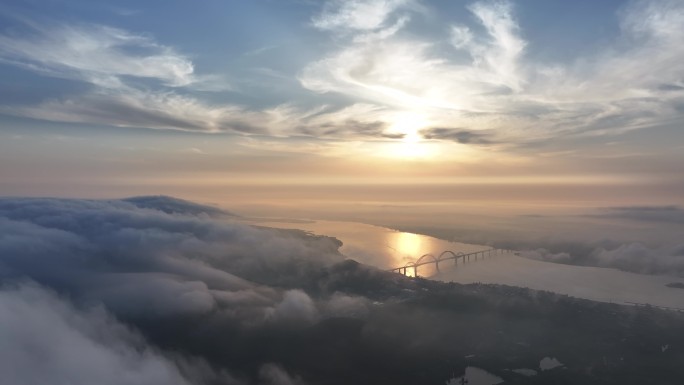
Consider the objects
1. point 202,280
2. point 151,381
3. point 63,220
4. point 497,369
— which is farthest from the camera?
point 63,220

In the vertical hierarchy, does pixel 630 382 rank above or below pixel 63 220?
below

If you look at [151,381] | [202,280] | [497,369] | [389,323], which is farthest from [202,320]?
[497,369]

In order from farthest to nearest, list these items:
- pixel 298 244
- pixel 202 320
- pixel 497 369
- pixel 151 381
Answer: pixel 298 244 < pixel 202 320 < pixel 497 369 < pixel 151 381

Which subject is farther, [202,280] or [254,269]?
[254,269]

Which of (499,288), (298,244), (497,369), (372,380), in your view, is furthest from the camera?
(298,244)

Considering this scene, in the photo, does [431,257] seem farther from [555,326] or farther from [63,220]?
[63,220]

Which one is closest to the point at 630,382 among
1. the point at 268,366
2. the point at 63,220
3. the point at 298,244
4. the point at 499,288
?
the point at 499,288

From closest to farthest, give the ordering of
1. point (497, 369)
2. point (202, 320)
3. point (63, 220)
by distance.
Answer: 1. point (497, 369)
2. point (202, 320)
3. point (63, 220)

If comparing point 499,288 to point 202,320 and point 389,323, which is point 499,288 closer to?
point 389,323

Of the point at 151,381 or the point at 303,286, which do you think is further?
the point at 303,286
